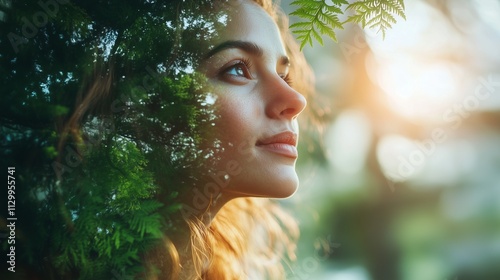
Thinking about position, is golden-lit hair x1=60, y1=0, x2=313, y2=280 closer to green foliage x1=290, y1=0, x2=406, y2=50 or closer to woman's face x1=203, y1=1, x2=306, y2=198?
woman's face x1=203, y1=1, x2=306, y2=198

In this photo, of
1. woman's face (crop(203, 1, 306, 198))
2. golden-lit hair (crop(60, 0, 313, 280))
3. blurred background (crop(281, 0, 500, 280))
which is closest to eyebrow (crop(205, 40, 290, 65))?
woman's face (crop(203, 1, 306, 198))

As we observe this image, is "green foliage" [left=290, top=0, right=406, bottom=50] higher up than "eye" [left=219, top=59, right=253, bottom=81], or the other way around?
"green foliage" [left=290, top=0, right=406, bottom=50]

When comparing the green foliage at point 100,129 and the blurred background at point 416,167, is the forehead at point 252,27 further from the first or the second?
the blurred background at point 416,167

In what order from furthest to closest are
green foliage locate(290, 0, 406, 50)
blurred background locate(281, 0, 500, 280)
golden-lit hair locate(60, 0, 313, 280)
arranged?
blurred background locate(281, 0, 500, 280)
golden-lit hair locate(60, 0, 313, 280)
green foliage locate(290, 0, 406, 50)

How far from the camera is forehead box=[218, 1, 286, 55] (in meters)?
0.65

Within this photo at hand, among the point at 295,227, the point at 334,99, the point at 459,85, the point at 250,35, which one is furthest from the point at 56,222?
the point at 459,85

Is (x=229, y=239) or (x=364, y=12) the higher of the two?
(x=364, y=12)

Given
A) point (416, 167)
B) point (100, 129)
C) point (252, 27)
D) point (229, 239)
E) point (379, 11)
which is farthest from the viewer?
point (416, 167)

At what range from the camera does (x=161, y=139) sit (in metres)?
0.59

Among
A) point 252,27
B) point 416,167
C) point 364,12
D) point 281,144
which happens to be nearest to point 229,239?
point 281,144

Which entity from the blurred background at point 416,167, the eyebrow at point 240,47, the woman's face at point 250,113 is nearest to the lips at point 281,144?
the woman's face at point 250,113

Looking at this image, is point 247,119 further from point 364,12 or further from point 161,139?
point 364,12

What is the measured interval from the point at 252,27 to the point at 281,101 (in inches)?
4.7

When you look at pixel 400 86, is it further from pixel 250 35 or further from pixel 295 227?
pixel 250 35
